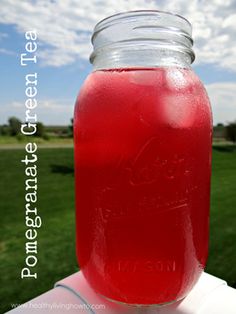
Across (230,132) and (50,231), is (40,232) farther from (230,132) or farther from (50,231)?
(230,132)

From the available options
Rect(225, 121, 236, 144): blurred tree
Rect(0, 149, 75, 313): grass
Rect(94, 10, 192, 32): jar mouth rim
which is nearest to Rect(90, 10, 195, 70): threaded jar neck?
Rect(94, 10, 192, 32): jar mouth rim

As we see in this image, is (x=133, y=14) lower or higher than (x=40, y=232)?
higher

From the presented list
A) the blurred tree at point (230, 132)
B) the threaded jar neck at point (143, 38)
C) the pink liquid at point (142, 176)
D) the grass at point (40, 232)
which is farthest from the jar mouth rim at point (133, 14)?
the blurred tree at point (230, 132)

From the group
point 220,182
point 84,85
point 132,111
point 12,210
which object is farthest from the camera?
Answer: point 220,182

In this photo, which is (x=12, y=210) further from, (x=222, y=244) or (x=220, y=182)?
(x=220, y=182)

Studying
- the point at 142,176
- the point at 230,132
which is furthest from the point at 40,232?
the point at 230,132

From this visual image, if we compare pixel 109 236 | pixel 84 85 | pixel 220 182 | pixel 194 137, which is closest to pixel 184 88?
pixel 194 137

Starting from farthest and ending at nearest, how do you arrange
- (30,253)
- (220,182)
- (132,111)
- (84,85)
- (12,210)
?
(220,182) → (12,210) → (30,253) → (84,85) → (132,111)

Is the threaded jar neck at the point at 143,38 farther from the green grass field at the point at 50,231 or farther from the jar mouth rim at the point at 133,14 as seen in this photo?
the green grass field at the point at 50,231
